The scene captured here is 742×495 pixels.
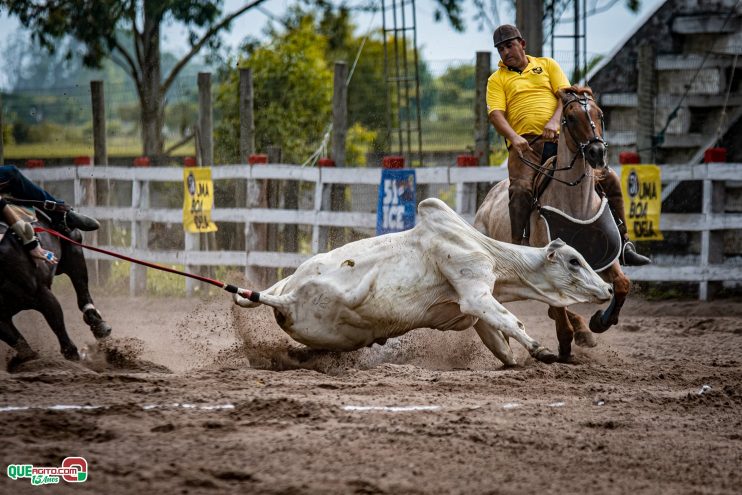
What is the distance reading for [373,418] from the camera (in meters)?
5.46

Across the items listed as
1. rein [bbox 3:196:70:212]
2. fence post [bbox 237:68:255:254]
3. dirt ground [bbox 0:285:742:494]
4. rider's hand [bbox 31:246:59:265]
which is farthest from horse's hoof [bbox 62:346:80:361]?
fence post [bbox 237:68:255:254]

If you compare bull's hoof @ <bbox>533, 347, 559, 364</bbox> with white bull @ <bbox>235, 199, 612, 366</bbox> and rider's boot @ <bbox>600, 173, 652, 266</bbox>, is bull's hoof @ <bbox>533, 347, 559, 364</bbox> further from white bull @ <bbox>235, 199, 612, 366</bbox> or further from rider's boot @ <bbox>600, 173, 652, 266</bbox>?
rider's boot @ <bbox>600, 173, 652, 266</bbox>

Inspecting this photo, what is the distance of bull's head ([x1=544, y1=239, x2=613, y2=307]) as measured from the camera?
7043 mm

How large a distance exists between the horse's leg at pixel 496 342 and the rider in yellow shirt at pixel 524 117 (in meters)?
1.12

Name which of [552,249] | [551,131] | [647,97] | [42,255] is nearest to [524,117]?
[551,131]

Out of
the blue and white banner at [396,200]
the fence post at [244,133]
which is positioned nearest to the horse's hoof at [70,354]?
the blue and white banner at [396,200]

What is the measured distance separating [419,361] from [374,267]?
1213 mm

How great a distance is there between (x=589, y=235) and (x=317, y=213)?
5.41m

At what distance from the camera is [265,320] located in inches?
325

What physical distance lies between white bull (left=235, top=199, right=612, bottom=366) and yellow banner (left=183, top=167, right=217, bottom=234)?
6425 mm

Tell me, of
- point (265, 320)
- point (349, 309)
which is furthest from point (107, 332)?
point (349, 309)

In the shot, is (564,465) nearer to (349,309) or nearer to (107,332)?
(349,309)

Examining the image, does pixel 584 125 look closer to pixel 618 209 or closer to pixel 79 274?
pixel 618 209

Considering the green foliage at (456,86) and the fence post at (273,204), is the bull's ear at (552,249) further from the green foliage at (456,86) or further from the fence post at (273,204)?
the green foliage at (456,86)
